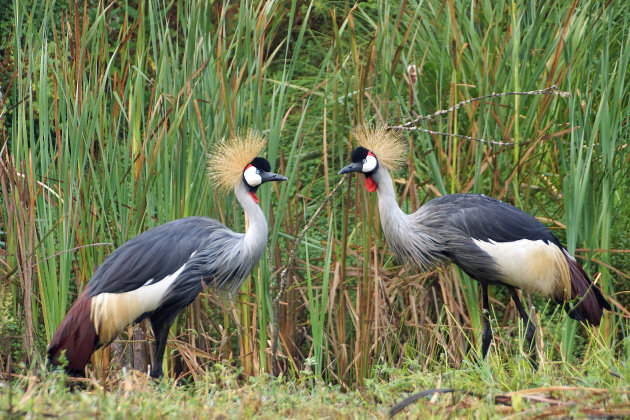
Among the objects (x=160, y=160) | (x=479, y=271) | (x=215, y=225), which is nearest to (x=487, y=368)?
(x=479, y=271)

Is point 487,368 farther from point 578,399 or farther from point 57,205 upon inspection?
point 57,205

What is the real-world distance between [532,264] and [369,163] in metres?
0.87

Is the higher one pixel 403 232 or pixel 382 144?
pixel 382 144

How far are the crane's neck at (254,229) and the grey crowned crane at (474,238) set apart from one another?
491mm

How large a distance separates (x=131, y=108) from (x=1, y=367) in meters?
1.34

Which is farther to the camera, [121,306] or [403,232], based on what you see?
[403,232]

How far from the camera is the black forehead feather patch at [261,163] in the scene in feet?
11.5

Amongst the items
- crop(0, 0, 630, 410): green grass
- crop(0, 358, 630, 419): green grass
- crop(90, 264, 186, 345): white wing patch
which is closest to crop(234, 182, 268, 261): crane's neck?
crop(0, 0, 630, 410): green grass

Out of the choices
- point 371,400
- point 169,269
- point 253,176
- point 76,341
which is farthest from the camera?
point 253,176

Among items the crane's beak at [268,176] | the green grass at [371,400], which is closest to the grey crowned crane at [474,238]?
the crane's beak at [268,176]

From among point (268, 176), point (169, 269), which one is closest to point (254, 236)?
point (268, 176)

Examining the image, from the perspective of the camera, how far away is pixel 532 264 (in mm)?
3725

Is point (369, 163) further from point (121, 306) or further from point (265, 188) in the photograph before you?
point (121, 306)

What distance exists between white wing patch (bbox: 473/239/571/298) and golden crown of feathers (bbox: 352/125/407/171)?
1.73ft
